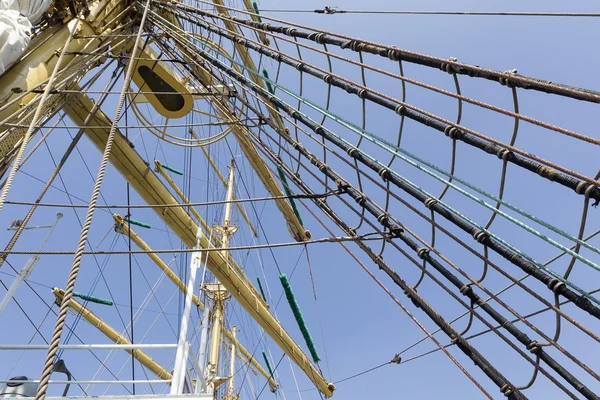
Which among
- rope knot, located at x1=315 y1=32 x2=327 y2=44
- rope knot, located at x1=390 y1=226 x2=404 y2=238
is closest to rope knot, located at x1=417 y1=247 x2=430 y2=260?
rope knot, located at x1=390 y1=226 x2=404 y2=238

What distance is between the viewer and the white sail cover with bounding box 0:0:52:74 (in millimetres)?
3461

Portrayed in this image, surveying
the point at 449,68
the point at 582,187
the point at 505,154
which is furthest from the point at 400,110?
the point at 582,187

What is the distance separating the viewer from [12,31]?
3.52 m

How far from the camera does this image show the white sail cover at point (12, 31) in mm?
3461

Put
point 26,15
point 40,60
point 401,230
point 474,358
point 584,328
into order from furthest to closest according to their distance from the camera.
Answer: point 40,60 < point 26,15 < point 401,230 < point 474,358 < point 584,328

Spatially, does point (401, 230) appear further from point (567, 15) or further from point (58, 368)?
point (58, 368)

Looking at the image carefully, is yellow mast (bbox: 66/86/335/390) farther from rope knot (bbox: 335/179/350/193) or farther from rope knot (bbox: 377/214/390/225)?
rope knot (bbox: 377/214/390/225)

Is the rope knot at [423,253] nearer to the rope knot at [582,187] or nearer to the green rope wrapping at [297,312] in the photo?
the rope knot at [582,187]

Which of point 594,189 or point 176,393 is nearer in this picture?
point 594,189

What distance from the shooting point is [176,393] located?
291 centimetres

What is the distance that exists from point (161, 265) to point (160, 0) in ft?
26.1

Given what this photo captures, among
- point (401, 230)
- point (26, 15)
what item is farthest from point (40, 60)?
point (401, 230)

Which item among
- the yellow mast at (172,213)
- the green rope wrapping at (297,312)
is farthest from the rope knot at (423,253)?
the green rope wrapping at (297,312)

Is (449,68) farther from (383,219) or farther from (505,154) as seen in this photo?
(383,219)
